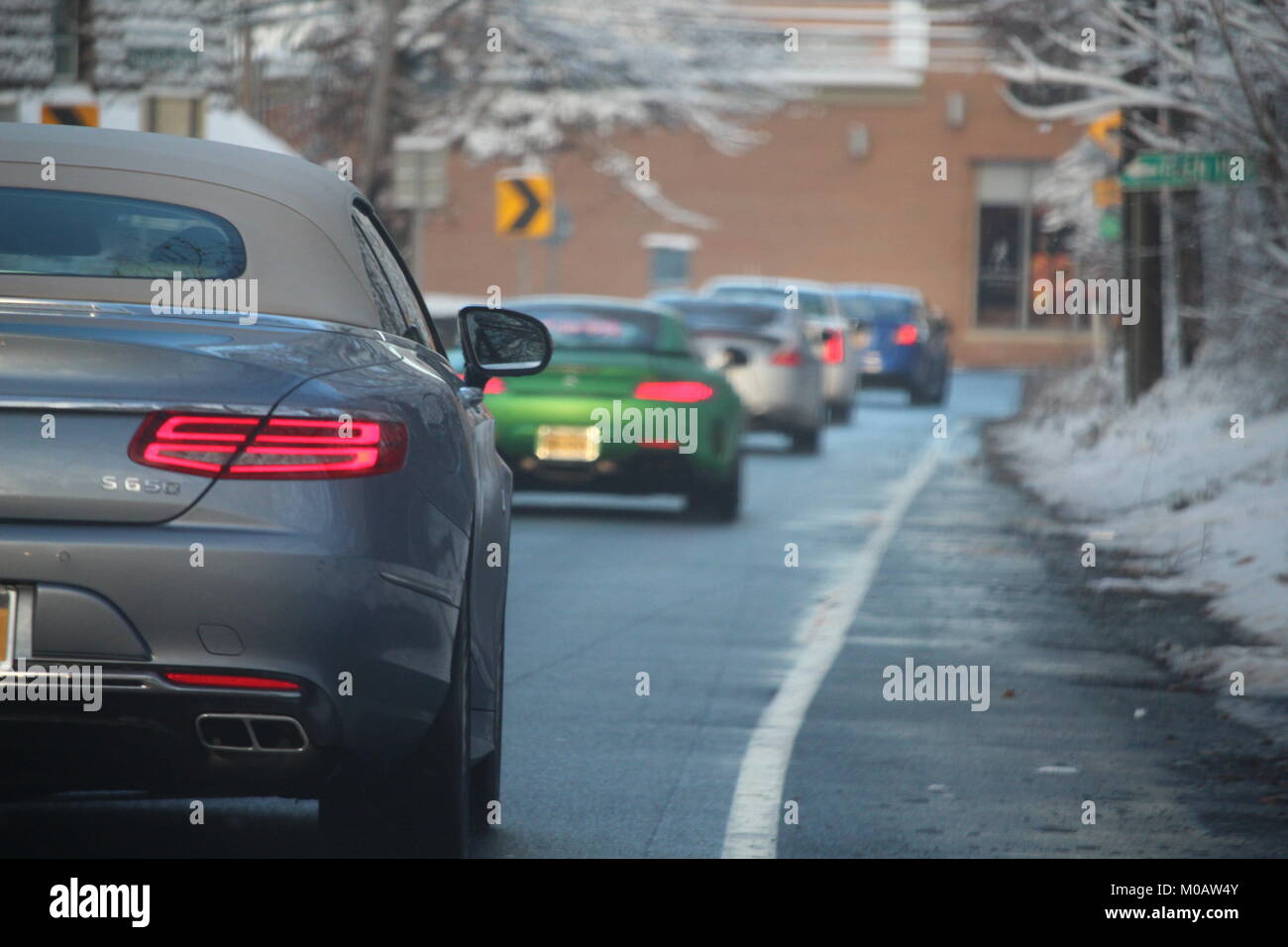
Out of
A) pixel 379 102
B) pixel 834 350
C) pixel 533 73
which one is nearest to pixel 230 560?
pixel 379 102

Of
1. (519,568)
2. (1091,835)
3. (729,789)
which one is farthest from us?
(519,568)

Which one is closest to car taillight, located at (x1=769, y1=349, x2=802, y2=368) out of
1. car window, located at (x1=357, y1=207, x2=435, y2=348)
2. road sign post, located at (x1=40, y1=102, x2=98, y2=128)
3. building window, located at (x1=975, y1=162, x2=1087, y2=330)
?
road sign post, located at (x1=40, y1=102, x2=98, y2=128)

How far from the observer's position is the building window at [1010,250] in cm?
5272

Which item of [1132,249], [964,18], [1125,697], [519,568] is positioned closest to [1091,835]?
[1125,697]

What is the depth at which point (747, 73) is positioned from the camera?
1462 inches

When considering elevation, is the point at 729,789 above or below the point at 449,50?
below

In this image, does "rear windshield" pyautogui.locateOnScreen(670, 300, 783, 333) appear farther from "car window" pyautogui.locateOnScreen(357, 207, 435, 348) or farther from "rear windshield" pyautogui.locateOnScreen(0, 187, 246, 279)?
"rear windshield" pyautogui.locateOnScreen(0, 187, 246, 279)

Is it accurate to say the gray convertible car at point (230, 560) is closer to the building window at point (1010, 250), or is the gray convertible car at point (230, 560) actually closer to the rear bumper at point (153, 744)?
the rear bumper at point (153, 744)

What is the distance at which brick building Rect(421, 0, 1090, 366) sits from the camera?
52.7 metres

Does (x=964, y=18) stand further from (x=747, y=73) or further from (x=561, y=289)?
(x=561, y=289)

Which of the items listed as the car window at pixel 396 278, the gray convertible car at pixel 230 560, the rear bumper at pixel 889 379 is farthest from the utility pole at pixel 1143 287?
the gray convertible car at pixel 230 560

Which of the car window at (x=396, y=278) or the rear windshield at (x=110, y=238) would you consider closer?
the rear windshield at (x=110, y=238)

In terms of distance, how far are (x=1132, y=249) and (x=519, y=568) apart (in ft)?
32.8

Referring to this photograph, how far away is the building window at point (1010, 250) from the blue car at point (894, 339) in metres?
20.4
